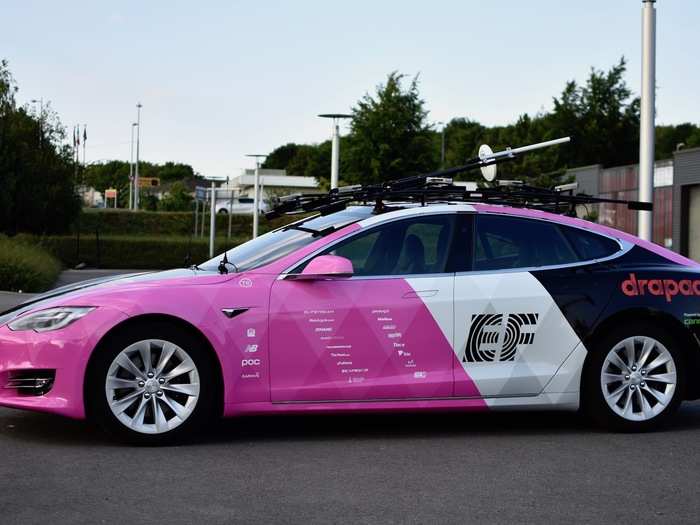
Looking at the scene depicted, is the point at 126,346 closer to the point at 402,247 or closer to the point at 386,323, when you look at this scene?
the point at 386,323

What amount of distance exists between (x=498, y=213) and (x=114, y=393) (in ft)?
9.04

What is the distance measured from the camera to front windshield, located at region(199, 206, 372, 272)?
711 cm

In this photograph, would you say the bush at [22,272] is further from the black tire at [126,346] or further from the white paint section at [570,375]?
the white paint section at [570,375]

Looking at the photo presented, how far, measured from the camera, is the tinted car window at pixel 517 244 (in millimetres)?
7285

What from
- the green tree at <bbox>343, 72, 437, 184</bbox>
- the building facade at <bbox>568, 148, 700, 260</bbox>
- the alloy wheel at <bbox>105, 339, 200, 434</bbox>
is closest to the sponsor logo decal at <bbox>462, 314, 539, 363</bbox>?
the alloy wheel at <bbox>105, 339, 200, 434</bbox>

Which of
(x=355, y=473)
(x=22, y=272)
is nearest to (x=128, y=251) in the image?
(x=22, y=272)

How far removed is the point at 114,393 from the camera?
658 centimetres

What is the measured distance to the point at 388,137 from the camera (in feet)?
130

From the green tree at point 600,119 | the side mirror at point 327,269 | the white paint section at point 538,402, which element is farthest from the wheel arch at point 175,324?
the green tree at point 600,119

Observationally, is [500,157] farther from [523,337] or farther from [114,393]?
[114,393]

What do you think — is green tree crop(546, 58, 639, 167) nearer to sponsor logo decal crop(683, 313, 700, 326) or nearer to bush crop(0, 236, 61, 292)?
bush crop(0, 236, 61, 292)

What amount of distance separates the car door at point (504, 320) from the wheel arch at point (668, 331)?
0.16 metres

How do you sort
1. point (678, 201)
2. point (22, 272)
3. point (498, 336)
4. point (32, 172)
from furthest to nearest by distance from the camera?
point (678, 201) < point (32, 172) < point (22, 272) < point (498, 336)

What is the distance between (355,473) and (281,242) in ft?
6.31
